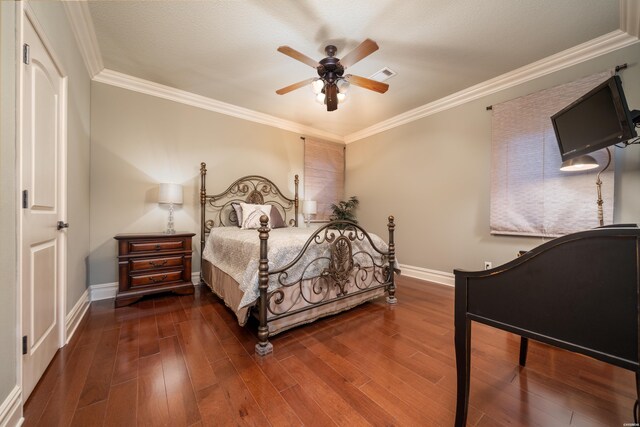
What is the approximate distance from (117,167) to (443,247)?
15.1ft

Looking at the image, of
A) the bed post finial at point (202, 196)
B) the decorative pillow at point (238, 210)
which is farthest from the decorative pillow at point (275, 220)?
the bed post finial at point (202, 196)

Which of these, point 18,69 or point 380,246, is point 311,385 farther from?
point 18,69

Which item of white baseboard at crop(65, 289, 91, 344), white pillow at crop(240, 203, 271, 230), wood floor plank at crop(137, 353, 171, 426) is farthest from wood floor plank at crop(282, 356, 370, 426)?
white pillow at crop(240, 203, 271, 230)

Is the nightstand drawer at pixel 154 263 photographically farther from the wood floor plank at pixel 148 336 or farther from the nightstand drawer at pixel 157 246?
the wood floor plank at pixel 148 336

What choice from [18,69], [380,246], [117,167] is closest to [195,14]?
[18,69]

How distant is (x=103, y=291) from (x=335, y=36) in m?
3.88

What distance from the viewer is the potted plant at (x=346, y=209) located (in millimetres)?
4897

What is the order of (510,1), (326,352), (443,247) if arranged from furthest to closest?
1. (443,247)
2. (510,1)
3. (326,352)

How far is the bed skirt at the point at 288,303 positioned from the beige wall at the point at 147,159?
1.07 meters

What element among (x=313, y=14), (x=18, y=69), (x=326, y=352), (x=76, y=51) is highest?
(x=313, y=14)

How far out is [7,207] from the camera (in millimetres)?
1087

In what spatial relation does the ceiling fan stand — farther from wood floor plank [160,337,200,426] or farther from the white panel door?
wood floor plank [160,337,200,426]

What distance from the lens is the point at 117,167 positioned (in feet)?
9.82

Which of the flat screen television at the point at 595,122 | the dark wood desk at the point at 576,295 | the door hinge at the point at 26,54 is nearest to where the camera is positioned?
the dark wood desk at the point at 576,295
